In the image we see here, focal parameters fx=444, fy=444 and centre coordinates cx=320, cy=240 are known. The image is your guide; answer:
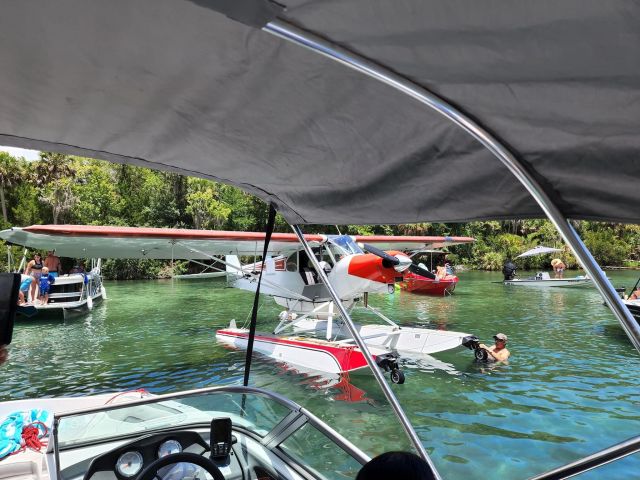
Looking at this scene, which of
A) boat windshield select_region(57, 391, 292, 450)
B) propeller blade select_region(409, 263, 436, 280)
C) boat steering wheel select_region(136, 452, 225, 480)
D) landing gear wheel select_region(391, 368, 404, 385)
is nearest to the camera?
boat steering wheel select_region(136, 452, 225, 480)

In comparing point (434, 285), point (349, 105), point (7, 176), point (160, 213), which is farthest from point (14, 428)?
point (7, 176)

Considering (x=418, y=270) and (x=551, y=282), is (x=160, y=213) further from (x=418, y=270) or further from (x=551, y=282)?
(x=418, y=270)

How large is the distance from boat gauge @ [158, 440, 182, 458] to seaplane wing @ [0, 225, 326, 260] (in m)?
7.93

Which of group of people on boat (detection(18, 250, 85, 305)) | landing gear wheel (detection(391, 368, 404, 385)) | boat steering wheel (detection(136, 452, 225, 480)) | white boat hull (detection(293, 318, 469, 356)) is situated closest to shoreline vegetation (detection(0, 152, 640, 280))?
group of people on boat (detection(18, 250, 85, 305))

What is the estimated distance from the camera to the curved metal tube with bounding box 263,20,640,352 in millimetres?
1187

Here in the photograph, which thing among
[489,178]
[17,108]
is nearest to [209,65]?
[17,108]

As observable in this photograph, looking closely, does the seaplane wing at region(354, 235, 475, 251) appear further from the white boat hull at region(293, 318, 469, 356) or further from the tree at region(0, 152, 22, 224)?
the tree at region(0, 152, 22, 224)

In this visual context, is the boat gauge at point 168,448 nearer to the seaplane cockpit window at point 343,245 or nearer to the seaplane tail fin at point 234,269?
the seaplane tail fin at point 234,269

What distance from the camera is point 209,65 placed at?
148 cm

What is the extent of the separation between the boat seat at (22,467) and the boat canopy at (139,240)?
598 centimetres

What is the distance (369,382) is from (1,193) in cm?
4416

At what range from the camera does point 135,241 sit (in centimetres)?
1133

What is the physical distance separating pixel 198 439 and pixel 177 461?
2.44ft

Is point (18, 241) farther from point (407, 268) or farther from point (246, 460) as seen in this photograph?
point (246, 460)
